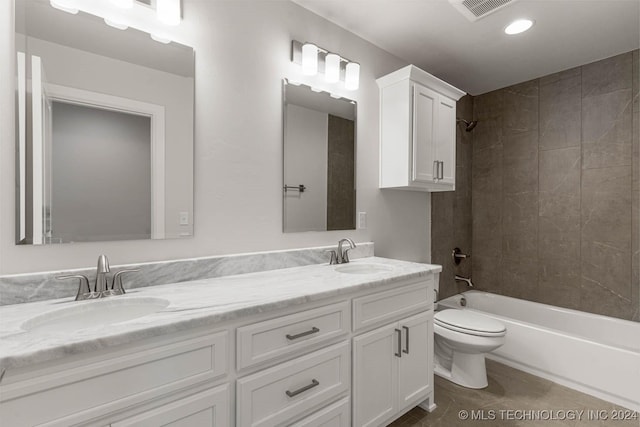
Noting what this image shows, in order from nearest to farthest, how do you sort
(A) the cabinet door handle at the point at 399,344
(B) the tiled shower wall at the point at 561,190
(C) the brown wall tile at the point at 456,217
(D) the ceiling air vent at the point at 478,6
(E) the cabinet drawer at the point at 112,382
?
(E) the cabinet drawer at the point at 112,382, (A) the cabinet door handle at the point at 399,344, (D) the ceiling air vent at the point at 478,6, (B) the tiled shower wall at the point at 561,190, (C) the brown wall tile at the point at 456,217

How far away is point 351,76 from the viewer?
2.07 metres

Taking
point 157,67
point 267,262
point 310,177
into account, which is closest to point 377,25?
point 310,177

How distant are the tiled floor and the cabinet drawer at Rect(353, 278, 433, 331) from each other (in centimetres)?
68

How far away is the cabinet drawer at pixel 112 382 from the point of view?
2.32 feet

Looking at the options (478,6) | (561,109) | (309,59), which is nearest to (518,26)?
→ (478,6)

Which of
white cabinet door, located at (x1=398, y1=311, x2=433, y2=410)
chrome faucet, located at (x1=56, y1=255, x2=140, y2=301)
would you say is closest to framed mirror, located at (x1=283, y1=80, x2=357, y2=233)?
white cabinet door, located at (x1=398, y1=311, x2=433, y2=410)

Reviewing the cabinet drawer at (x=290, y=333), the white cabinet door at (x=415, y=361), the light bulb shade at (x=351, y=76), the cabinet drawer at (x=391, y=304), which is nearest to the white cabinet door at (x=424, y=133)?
the light bulb shade at (x=351, y=76)

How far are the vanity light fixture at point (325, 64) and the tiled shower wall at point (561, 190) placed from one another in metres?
1.55

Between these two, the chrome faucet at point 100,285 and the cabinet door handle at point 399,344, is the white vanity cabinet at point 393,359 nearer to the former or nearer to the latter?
the cabinet door handle at point 399,344

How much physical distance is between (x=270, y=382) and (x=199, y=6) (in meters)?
1.71

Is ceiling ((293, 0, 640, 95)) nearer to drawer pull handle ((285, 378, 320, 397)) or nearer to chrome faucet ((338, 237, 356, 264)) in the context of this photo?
chrome faucet ((338, 237, 356, 264))

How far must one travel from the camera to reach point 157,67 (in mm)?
1381

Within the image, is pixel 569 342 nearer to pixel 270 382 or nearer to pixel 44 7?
pixel 270 382

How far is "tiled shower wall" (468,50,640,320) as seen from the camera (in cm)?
242
